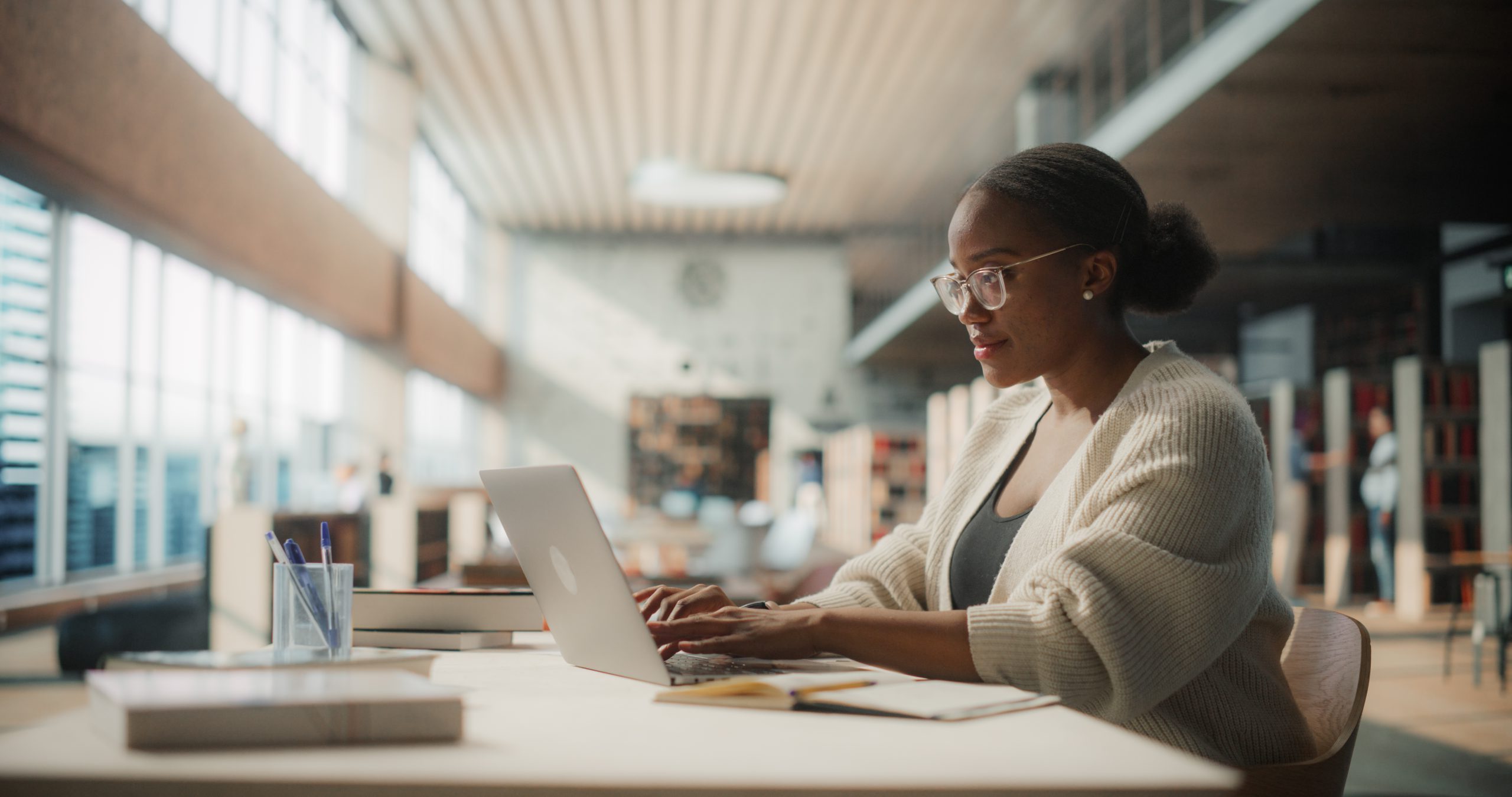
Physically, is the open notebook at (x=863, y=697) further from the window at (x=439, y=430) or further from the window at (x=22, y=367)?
the window at (x=439, y=430)

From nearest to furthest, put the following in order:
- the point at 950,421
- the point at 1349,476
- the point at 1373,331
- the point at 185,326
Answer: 1. the point at 185,326
2. the point at 950,421
3. the point at 1349,476
4. the point at 1373,331

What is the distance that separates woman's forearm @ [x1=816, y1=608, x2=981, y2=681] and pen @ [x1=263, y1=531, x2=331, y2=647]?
513mm

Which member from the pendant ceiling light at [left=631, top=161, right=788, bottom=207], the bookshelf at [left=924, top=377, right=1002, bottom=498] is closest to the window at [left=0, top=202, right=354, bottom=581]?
the pendant ceiling light at [left=631, top=161, right=788, bottom=207]

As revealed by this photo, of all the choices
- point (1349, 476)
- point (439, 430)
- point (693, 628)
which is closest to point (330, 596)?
point (693, 628)

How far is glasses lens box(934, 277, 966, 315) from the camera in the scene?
1457 mm

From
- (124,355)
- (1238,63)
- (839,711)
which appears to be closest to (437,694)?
(839,711)

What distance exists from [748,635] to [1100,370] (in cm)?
65

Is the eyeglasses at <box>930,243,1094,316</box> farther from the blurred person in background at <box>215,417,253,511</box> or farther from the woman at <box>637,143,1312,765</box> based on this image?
the blurred person in background at <box>215,417,253,511</box>

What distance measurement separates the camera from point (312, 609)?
3.66 ft

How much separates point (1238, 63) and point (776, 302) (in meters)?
11.5

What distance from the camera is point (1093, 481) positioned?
4.23 feet

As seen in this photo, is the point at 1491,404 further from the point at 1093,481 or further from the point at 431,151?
the point at 431,151

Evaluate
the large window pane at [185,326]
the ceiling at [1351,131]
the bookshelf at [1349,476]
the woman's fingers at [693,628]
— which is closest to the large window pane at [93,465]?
the large window pane at [185,326]

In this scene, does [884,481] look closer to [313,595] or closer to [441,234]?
[441,234]
